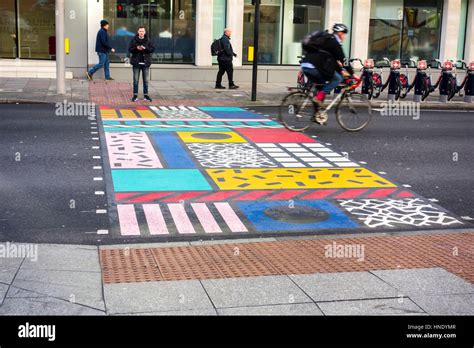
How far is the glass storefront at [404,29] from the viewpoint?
2814 centimetres

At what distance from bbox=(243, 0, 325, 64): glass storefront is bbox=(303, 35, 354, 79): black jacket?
12536mm

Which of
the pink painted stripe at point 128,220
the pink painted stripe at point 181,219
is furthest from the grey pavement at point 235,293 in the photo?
the pink painted stripe at point 181,219

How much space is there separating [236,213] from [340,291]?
306cm

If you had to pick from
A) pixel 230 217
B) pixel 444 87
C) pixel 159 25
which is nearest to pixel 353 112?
pixel 230 217

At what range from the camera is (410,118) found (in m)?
18.8

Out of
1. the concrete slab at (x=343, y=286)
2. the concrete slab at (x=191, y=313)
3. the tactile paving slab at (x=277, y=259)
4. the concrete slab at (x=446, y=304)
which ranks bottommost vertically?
the tactile paving slab at (x=277, y=259)

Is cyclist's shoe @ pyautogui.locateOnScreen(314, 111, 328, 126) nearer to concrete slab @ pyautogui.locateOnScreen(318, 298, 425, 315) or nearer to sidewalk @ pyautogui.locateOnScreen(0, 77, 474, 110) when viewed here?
sidewalk @ pyautogui.locateOnScreen(0, 77, 474, 110)

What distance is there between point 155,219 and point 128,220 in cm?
32

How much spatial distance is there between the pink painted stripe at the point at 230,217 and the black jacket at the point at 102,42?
15.7m

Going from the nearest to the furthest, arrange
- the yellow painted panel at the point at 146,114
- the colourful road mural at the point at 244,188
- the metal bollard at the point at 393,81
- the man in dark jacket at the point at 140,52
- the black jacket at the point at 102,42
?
1. the colourful road mural at the point at 244,188
2. the yellow painted panel at the point at 146,114
3. the man in dark jacket at the point at 140,52
4. the metal bollard at the point at 393,81
5. the black jacket at the point at 102,42

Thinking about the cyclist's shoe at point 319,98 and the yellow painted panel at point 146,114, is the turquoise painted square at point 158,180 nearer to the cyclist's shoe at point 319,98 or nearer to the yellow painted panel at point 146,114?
the cyclist's shoe at point 319,98

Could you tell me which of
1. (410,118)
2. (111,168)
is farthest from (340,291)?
(410,118)

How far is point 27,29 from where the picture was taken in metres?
25.9
